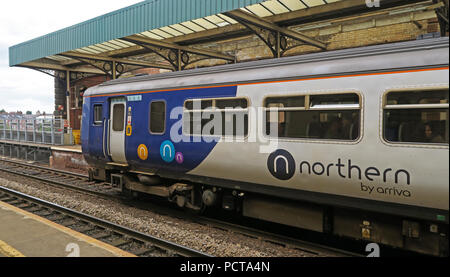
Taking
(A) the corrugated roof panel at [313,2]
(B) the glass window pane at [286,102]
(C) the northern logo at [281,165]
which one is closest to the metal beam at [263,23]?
(A) the corrugated roof panel at [313,2]

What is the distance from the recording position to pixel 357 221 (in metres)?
5.40

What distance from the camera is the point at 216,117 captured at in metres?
6.61

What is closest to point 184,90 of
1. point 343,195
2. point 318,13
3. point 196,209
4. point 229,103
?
point 229,103

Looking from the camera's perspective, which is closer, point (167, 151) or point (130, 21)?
point (167, 151)

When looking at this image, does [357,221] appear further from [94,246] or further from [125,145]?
[125,145]

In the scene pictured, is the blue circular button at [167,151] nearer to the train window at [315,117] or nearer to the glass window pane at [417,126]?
the train window at [315,117]

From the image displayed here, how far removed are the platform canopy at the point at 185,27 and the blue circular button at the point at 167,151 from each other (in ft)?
16.1

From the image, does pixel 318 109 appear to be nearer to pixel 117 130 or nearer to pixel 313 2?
pixel 117 130

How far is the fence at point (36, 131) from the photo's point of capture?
63.1 ft

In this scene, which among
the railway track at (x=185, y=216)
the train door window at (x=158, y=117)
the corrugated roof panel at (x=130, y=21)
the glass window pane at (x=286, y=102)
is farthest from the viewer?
the corrugated roof panel at (x=130, y=21)

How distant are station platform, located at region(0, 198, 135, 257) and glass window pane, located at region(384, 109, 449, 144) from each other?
451cm

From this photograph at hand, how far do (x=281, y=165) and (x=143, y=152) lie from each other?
3.65 meters

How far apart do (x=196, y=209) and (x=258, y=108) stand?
2.94m

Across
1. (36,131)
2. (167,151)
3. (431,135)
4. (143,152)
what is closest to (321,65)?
(431,135)
